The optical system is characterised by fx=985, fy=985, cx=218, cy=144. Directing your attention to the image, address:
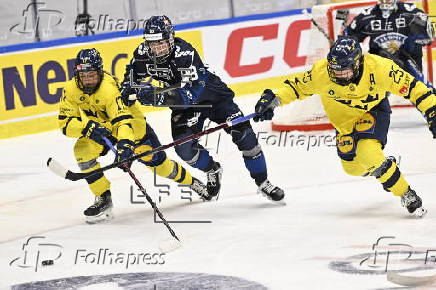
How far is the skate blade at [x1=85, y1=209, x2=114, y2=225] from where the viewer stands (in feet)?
20.2

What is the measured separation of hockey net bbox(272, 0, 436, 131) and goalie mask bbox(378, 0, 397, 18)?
391 millimetres

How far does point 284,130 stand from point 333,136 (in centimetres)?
60

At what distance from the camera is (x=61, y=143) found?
9031mm

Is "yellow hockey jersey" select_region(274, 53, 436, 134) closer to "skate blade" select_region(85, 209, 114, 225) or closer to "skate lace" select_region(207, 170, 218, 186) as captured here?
"skate lace" select_region(207, 170, 218, 186)

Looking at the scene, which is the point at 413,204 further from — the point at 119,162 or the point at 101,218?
the point at 101,218

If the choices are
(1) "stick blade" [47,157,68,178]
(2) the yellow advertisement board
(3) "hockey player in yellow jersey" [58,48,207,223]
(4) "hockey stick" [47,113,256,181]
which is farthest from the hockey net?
(1) "stick blade" [47,157,68,178]

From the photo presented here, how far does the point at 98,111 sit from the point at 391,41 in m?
3.43

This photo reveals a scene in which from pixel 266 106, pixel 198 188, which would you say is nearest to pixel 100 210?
pixel 198 188

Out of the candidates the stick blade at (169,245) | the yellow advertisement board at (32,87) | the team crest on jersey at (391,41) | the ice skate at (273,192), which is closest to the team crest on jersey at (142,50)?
the ice skate at (273,192)

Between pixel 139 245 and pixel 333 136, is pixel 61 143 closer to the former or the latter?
pixel 333 136

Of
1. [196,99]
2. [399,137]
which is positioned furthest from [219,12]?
[196,99]

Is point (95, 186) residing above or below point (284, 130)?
above

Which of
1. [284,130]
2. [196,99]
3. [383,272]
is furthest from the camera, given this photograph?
[284,130]

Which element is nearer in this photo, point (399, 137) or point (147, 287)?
point (147, 287)
